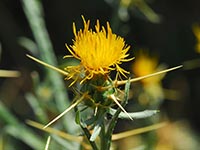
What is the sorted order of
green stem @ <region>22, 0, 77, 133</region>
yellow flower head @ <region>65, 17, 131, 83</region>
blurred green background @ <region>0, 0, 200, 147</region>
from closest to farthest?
yellow flower head @ <region>65, 17, 131, 83</region>, green stem @ <region>22, 0, 77, 133</region>, blurred green background @ <region>0, 0, 200, 147</region>

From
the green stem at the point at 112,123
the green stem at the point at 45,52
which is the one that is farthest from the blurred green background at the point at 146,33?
the green stem at the point at 112,123

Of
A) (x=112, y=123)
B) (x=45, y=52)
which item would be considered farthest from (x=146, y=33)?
(x=112, y=123)

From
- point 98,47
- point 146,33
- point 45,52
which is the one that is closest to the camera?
point 98,47

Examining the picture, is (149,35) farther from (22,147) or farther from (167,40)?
(22,147)

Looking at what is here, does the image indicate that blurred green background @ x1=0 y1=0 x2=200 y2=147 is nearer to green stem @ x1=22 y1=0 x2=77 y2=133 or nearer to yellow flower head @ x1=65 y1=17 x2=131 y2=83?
green stem @ x1=22 y1=0 x2=77 y2=133

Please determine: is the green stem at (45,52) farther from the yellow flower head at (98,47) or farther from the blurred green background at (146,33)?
the blurred green background at (146,33)

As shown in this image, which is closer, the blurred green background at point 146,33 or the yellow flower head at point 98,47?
the yellow flower head at point 98,47

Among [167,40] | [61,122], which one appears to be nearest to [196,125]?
[167,40]

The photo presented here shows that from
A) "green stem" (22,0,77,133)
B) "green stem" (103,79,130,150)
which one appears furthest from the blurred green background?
"green stem" (103,79,130,150)

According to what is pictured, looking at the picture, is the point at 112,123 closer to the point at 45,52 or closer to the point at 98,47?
the point at 98,47

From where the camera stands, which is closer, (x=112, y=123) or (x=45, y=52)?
(x=112, y=123)

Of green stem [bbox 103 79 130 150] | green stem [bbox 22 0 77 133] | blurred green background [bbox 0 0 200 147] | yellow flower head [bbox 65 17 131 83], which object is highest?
yellow flower head [bbox 65 17 131 83]
